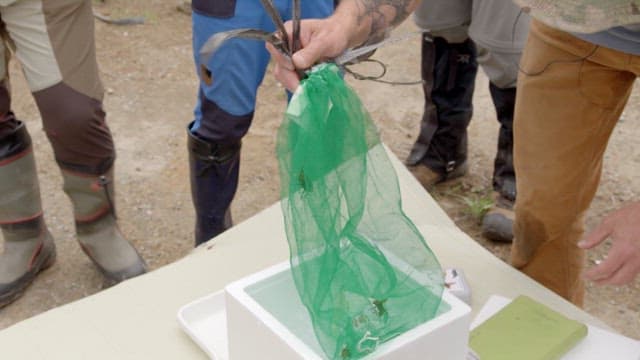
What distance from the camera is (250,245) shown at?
1.35 m

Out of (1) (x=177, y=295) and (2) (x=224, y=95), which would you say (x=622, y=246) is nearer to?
(1) (x=177, y=295)

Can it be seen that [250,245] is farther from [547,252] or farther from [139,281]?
[547,252]

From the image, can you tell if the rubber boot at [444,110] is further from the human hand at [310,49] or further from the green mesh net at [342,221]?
Answer: the green mesh net at [342,221]

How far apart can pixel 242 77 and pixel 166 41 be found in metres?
1.93

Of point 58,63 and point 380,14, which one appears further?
point 58,63

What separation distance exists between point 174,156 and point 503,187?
3.49 feet

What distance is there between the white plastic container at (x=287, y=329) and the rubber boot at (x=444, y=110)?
4.47 ft

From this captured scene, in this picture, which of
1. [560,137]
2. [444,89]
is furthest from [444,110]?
[560,137]

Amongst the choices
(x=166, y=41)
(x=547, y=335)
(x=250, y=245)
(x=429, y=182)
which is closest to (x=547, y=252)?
(x=547, y=335)

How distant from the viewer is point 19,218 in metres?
1.89

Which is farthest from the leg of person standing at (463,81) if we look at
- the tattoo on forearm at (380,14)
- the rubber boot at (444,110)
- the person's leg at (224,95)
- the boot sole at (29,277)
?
the boot sole at (29,277)

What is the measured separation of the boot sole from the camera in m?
1.95

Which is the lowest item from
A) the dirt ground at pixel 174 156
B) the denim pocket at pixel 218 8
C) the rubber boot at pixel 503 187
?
the dirt ground at pixel 174 156

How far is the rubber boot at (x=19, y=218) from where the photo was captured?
178cm
